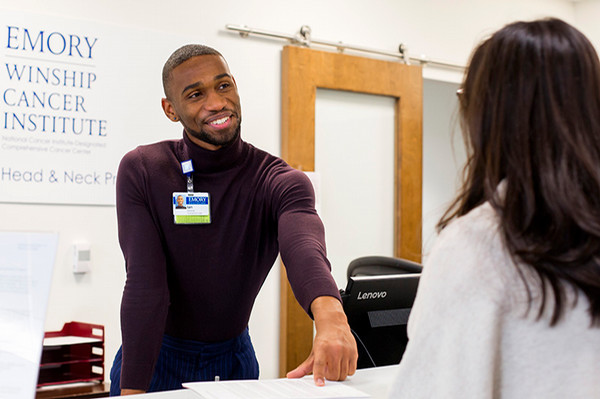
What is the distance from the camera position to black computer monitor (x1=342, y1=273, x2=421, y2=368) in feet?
5.66

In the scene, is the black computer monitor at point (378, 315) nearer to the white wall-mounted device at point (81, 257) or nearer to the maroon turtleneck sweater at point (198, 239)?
the maroon turtleneck sweater at point (198, 239)

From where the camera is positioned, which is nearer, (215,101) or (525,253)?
(525,253)

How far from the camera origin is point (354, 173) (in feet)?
12.8

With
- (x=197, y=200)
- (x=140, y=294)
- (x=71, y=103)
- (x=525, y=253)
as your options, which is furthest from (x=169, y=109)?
(x=525, y=253)

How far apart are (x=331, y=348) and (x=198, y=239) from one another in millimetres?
617

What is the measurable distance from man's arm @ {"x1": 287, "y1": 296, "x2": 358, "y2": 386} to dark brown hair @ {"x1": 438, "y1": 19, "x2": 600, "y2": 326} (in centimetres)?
57

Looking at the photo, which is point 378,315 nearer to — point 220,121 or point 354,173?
point 220,121

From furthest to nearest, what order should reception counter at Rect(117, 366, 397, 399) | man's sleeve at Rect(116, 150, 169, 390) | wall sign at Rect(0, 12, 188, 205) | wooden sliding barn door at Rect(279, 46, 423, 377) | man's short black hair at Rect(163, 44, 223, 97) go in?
wooden sliding barn door at Rect(279, 46, 423, 377) → wall sign at Rect(0, 12, 188, 205) → man's short black hair at Rect(163, 44, 223, 97) → man's sleeve at Rect(116, 150, 169, 390) → reception counter at Rect(117, 366, 397, 399)

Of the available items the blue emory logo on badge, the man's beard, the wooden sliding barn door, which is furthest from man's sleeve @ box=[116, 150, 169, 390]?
the wooden sliding barn door

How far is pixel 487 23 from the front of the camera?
4492mm

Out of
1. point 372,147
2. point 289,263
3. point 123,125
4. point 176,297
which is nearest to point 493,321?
point 289,263

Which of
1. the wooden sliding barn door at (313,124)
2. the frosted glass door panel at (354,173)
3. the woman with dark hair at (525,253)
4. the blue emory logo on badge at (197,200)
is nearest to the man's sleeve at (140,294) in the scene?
the blue emory logo on badge at (197,200)

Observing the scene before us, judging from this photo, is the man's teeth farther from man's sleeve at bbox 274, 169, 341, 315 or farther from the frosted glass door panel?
the frosted glass door panel

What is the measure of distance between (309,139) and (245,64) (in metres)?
0.53
